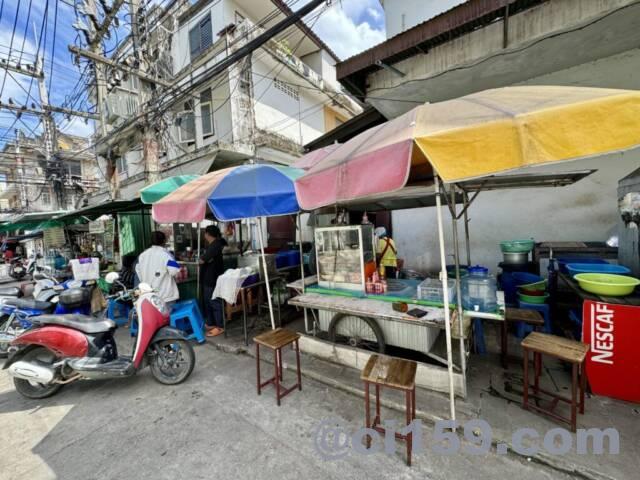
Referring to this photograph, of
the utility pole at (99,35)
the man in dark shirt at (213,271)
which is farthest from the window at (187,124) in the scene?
the man in dark shirt at (213,271)

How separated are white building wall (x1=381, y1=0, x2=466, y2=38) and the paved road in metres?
8.12

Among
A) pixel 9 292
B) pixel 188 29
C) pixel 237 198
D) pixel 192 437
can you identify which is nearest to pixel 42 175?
pixel 188 29

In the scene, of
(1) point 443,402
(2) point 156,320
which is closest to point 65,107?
(2) point 156,320

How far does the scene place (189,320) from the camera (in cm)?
476

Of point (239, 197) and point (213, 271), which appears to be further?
point (213, 271)

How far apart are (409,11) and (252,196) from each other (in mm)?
6688

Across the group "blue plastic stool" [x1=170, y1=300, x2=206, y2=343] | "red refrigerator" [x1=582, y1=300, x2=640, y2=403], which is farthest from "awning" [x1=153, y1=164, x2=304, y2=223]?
"red refrigerator" [x1=582, y1=300, x2=640, y2=403]

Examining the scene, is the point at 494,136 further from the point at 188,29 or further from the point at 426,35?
the point at 188,29

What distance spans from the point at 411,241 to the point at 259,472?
20.1 ft

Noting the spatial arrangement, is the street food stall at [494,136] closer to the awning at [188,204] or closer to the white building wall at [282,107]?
the awning at [188,204]

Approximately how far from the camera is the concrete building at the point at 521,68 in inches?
161

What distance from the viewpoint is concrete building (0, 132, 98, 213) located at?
18259mm

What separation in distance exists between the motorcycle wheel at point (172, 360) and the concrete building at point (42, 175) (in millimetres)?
18724

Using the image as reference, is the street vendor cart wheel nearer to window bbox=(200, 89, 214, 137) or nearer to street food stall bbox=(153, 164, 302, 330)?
street food stall bbox=(153, 164, 302, 330)
